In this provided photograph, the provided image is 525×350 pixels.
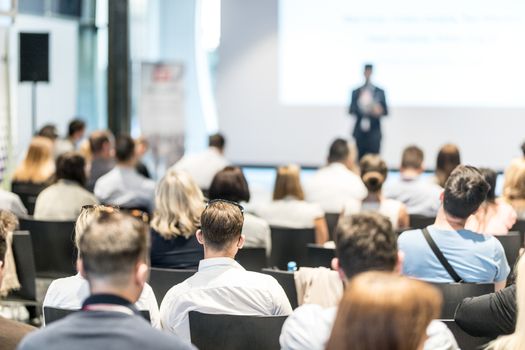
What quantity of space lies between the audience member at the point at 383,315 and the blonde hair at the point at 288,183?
188 inches

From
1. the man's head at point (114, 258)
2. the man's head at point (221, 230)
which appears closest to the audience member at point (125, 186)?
the man's head at point (221, 230)

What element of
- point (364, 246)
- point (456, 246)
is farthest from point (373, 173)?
point (364, 246)

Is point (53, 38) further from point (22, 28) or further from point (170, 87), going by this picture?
point (170, 87)

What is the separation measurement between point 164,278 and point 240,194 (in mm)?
1335

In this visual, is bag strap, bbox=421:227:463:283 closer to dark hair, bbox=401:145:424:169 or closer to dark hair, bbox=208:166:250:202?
dark hair, bbox=208:166:250:202

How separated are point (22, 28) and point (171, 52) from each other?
3092mm

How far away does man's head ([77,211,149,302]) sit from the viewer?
2363 mm

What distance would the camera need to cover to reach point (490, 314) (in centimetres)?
358

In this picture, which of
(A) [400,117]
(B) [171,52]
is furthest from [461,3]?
(B) [171,52]

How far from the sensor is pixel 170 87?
496 inches

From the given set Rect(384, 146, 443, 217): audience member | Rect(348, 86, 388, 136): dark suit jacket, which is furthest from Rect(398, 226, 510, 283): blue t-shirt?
Rect(348, 86, 388, 136): dark suit jacket

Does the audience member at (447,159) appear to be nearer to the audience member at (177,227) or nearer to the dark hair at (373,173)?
the dark hair at (373,173)

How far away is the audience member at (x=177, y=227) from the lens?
5555 millimetres

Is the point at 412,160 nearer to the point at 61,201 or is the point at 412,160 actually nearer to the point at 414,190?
the point at 414,190
